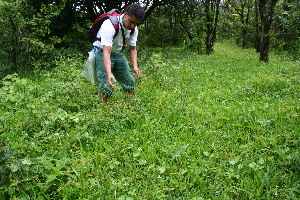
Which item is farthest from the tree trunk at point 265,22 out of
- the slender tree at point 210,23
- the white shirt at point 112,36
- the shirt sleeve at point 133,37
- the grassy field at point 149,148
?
the white shirt at point 112,36

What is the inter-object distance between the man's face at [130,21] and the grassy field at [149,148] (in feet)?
4.33

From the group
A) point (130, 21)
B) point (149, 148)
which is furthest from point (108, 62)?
point (149, 148)

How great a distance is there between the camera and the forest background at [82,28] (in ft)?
22.3

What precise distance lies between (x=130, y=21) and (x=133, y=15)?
13cm

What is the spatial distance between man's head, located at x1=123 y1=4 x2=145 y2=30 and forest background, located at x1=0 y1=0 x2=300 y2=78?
12.0ft

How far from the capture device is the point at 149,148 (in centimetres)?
340

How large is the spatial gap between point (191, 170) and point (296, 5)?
8.62 metres

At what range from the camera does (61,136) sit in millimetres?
3291

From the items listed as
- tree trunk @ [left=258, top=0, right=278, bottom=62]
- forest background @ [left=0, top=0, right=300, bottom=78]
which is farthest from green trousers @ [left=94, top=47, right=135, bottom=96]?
tree trunk @ [left=258, top=0, right=278, bottom=62]

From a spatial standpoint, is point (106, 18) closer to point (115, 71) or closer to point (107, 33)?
point (107, 33)

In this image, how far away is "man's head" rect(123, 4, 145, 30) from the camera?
368 centimetres

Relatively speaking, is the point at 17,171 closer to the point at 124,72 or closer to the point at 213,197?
the point at 213,197

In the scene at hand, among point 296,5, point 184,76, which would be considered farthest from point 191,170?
point 296,5

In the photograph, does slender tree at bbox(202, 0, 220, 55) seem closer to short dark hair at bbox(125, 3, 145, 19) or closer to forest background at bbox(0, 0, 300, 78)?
forest background at bbox(0, 0, 300, 78)
